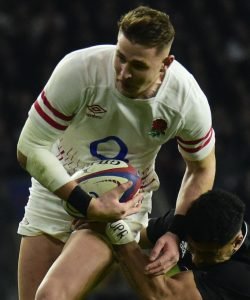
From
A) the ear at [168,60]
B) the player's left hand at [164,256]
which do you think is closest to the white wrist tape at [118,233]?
the player's left hand at [164,256]

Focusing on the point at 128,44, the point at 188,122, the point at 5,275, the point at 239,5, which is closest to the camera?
the point at 128,44

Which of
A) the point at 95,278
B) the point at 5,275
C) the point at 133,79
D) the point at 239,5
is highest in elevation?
the point at 133,79

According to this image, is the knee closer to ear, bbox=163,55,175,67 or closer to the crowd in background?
ear, bbox=163,55,175,67

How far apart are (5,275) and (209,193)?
10.2 feet

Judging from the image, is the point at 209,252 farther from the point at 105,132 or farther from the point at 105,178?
the point at 105,132

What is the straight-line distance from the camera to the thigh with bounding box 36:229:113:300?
380cm

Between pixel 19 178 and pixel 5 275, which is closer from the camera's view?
pixel 5 275

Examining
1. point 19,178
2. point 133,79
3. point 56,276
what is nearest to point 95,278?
point 56,276

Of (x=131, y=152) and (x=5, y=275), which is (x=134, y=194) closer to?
(x=131, y=152)

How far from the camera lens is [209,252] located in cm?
398

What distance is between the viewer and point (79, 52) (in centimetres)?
396

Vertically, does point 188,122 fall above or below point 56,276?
above

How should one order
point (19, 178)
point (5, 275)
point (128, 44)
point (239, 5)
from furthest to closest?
point (239, 5)
point (19, 178)
point (5, 275)
point (128, 44)

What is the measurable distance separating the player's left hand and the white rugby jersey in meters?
0.34
